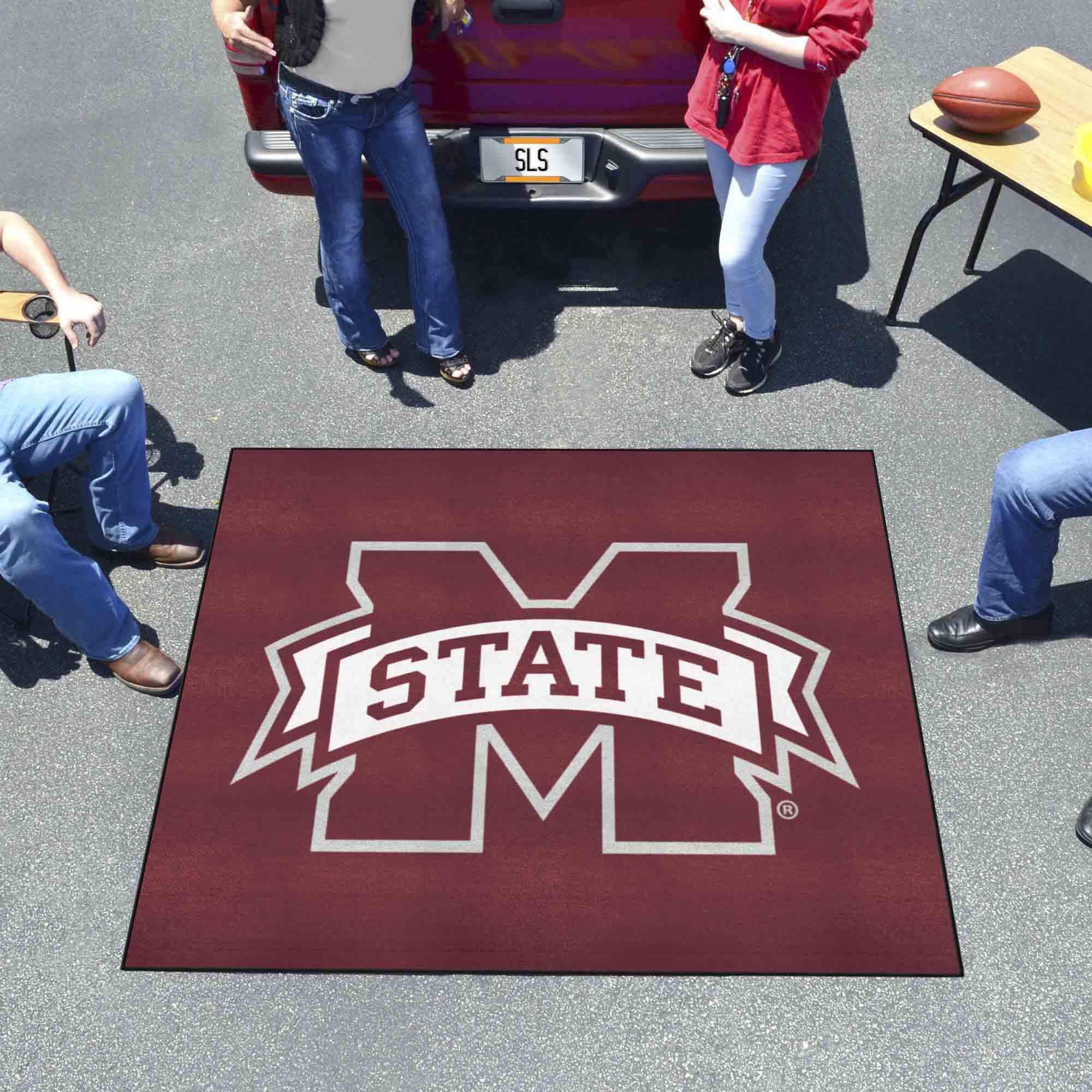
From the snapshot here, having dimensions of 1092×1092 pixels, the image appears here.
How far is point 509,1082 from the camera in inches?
102

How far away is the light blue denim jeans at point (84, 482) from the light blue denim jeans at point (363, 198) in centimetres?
78

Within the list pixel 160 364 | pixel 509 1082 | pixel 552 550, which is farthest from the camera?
pixel 160 364

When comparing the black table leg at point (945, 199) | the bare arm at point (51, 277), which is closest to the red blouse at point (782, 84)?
the black table leg at point (945, 199)

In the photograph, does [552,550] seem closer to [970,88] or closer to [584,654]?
[584,654]

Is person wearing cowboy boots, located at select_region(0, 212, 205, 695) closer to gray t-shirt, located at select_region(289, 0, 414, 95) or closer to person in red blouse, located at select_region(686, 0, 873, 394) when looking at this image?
gray t-shirt, located at select_region(289, 0, 414, 95)

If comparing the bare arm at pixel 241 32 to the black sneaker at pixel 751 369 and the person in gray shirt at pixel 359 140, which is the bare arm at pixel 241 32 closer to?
the person in gray shirt at pixel 359 140

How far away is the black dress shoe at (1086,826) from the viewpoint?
288 cm

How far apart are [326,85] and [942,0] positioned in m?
3.31

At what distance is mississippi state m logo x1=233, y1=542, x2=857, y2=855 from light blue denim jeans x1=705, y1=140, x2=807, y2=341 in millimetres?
788

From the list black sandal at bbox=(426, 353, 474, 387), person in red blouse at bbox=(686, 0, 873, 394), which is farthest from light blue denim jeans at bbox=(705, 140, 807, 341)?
black sandal at bbox=(426, 353, 474, 387)

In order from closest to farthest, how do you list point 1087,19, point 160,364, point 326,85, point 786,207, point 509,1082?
point 509,1082
point 326,85
point 160,364
point 786,207
point 1087,19

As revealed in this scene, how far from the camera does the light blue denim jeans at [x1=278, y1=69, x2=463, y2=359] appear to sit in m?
3.23

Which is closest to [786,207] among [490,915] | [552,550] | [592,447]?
[592,447]

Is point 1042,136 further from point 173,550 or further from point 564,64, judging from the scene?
point 173,550
